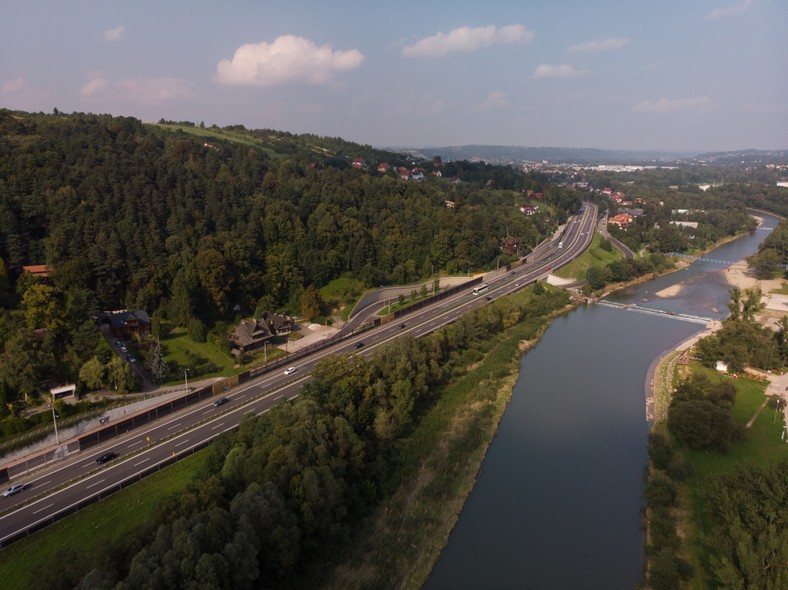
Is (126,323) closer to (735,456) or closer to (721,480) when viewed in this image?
(721,480)

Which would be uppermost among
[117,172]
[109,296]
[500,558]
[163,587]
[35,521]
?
[117,172]

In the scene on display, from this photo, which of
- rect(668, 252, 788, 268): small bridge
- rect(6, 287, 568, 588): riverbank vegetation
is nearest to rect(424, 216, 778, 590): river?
rect(6, 287, 568, 588): riverbank vegetation

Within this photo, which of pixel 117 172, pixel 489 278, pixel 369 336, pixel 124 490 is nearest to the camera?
pixel 124 490

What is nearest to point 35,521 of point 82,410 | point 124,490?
point 124,490

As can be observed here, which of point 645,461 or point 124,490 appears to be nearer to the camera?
point 124,490

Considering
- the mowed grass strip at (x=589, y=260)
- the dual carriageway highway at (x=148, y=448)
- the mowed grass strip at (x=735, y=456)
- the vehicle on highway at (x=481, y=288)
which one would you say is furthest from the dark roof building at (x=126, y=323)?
the mowed grass strip at (x=589, y=260)

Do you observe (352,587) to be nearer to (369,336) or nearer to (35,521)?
(35,521)

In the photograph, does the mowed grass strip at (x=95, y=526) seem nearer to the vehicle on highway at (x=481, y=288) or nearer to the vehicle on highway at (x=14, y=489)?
the vehicle on highway at (x=14, y=489)
